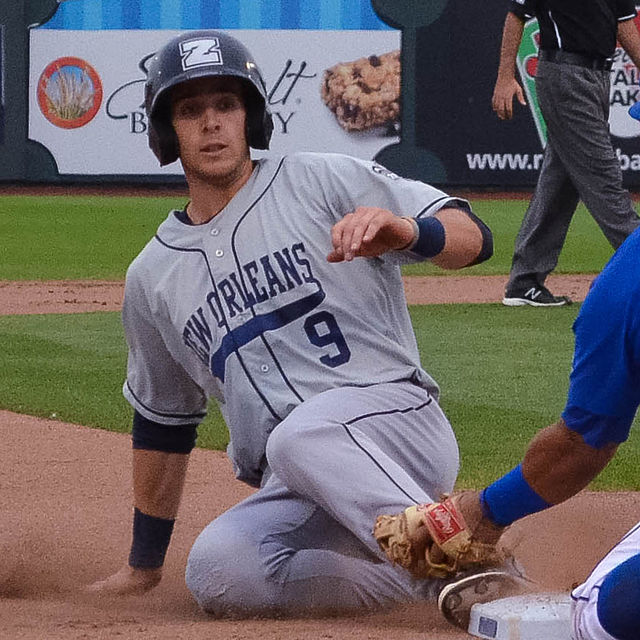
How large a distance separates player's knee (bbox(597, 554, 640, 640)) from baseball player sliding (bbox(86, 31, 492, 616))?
2.15 ft

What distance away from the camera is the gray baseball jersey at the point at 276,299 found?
9.01ft

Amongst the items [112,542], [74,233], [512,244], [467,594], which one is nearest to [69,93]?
[74,233]

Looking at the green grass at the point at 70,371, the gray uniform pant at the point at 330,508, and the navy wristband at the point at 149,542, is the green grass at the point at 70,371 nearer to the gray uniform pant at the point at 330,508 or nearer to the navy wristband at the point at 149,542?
the navy wristband at the point at 149,542

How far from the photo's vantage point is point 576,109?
255 inches

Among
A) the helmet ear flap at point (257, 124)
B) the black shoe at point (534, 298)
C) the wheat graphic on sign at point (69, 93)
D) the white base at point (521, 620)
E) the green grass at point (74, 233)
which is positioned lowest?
the green grass at point (74, 233)

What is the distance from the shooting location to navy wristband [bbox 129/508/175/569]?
3016mm

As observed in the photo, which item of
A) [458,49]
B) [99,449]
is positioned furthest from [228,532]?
[458,49]

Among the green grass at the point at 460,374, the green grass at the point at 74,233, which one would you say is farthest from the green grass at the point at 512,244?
the green grass at the point at 74,233

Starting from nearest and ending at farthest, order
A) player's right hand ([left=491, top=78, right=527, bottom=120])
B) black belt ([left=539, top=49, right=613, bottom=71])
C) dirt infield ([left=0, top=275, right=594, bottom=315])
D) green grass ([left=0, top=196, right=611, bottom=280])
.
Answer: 1. black belt ([left=539, top=49, right=613, bottom=71])
2. player's right hand ([left=491, top=78, right=527, bottom=120])
3. dirt infield ([left=0, top=275, right=594, bottom=315])
4. green grass ([left=0, top=196, right=611, bottom=280])

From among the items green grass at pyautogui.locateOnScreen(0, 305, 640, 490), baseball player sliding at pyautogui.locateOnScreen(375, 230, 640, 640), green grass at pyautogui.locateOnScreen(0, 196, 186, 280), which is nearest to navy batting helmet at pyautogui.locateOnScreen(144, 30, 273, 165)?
baseball player sliding at pyautogui.locateOnScreen(375, 230, 640, 640)

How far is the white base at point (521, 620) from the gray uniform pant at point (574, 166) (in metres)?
4.25

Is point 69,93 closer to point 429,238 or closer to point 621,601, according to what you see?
point 429,238

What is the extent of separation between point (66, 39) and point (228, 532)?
11952 mm

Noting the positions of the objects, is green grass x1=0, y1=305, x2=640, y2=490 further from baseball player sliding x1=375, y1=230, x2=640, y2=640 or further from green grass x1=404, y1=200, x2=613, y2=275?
baseball player sliding x1=375, y1=230, x2=640, y2=640
